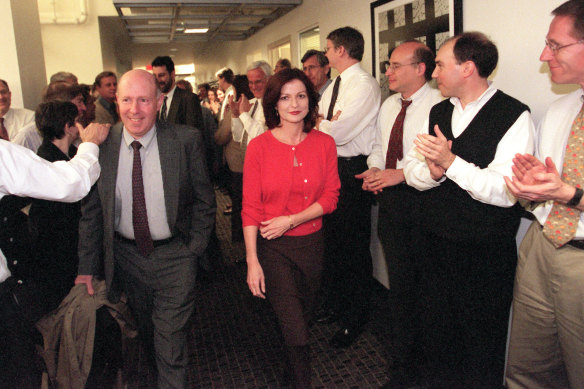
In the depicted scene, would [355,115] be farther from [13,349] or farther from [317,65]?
[13,349]

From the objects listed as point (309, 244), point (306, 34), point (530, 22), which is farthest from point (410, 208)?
point (306, 34)

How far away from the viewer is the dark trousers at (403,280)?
8.47 feet

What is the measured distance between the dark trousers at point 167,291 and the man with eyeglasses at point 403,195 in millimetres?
1203

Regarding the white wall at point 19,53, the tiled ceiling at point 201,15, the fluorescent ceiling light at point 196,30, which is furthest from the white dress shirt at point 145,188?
the fluorescent ceiling light at point 196,30

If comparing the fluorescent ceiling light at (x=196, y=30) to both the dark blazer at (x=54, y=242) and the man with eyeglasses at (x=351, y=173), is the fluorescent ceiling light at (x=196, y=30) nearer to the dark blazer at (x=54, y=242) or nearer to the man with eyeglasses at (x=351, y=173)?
the man with eyeglasses at (x=351, y=173)

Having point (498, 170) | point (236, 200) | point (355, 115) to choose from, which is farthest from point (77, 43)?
point (498, 170)

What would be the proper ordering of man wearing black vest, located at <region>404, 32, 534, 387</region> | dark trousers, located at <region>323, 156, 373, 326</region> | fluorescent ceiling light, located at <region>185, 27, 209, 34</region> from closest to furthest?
1. man wearing black vest, located at <region>404, 32, 534, 387</region>
2. dark trousers, located at <region>323, 156, 373, 326</region>
3. fluorescent ceiling light, located at <region>185, 27, 209, 34</region>

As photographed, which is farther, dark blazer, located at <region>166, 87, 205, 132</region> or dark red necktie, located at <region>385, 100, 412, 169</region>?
dark blazer, located at <region>166, 87, 205, 132</region>

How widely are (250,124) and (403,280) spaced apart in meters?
1.91

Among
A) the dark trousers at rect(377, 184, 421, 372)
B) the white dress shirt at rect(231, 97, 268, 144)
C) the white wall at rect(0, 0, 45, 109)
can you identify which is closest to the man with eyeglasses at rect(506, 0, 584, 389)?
the dark trousers at rect(377, 184, 421, 372)

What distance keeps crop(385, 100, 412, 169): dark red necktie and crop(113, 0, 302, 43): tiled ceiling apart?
3413mm

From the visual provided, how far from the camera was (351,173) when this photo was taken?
313cm

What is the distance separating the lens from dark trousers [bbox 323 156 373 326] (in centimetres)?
311

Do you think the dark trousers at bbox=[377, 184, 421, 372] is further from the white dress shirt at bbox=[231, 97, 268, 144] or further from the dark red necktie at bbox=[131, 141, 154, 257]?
the dark red necktie at bbox=[131, 141, 154, 257]
